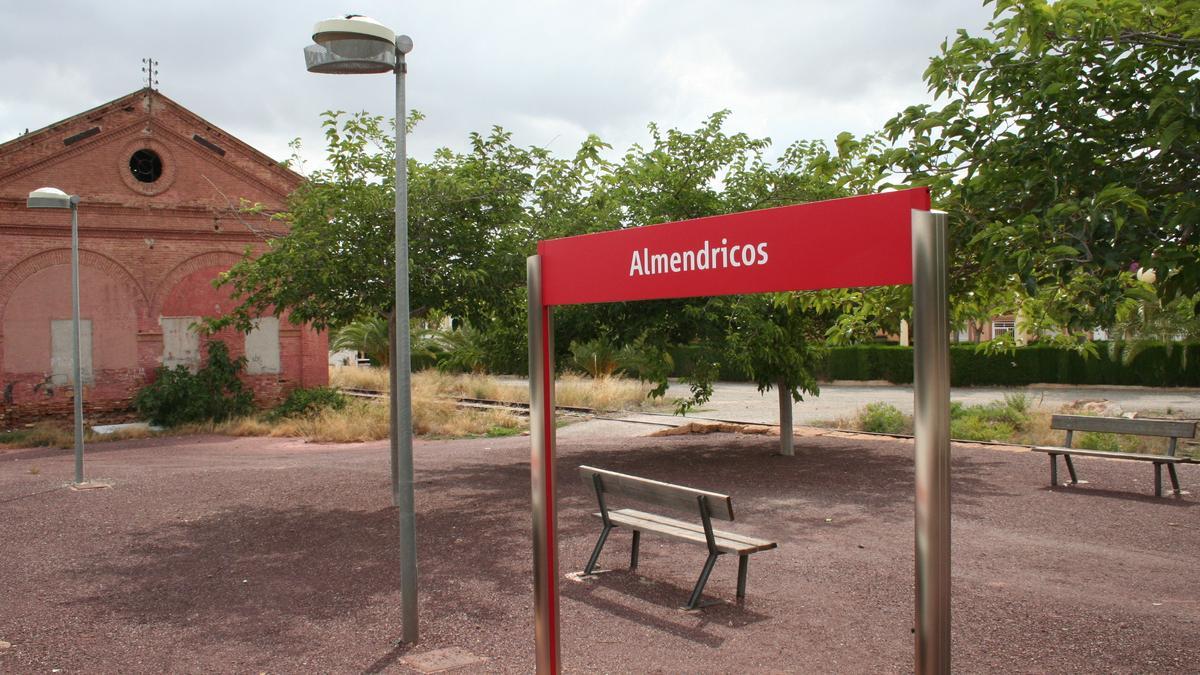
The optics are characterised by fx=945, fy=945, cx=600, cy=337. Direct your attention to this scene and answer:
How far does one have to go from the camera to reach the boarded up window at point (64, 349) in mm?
20531

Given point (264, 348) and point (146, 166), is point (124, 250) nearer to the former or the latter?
point (146, 166)

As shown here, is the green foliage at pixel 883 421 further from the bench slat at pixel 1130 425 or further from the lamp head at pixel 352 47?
the lamp head at pixel 352 47

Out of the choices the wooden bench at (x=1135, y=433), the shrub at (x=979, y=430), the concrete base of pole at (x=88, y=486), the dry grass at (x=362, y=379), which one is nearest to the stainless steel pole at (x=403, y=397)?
the wooden bench at (x=1135, y=433)

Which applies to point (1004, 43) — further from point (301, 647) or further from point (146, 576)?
point (146, 576)

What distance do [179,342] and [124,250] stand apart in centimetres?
236

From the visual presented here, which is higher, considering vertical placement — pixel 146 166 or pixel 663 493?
pixel 146 166

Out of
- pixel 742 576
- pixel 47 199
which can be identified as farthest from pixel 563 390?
pixel 742 576

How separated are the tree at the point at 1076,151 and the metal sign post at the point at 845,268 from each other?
1.55 meters

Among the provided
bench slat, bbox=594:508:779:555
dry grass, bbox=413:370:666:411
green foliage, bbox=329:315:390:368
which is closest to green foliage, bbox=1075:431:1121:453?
bench slat, bbox=594:508:779:555

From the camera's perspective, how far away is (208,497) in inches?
433

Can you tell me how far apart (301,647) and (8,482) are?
9.39 metres

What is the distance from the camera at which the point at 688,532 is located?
674cm

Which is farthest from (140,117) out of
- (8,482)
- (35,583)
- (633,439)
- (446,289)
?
(35,583)

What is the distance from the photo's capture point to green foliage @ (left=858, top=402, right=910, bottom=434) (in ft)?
53.8
